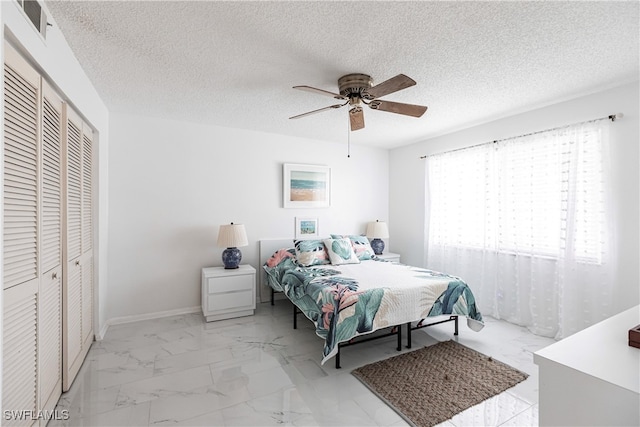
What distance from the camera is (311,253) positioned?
3.70 metres

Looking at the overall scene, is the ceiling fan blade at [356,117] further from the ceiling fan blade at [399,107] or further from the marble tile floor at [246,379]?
the marble tile floor at [246,379]

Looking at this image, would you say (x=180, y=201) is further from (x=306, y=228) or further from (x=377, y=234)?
(x=377, y=234)

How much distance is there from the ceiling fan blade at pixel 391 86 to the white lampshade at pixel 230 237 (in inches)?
88.2

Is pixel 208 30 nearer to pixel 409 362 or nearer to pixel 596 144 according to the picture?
pixel 409 362

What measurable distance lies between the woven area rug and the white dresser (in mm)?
1204

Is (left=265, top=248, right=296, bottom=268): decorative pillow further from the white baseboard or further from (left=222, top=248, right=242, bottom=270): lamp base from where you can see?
the white baseboard

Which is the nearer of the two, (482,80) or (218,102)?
(482,80)

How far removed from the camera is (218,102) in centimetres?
308

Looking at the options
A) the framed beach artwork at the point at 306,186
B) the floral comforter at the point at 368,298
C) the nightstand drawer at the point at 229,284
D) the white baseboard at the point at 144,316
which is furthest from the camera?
the framed beach artwork at the point at 306,186

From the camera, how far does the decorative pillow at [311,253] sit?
3627 mm

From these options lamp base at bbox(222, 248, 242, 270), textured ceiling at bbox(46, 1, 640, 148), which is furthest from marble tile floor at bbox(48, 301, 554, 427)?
textured ceiling at bbox(46, 1, 640, 148)

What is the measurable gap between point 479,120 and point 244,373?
377cm

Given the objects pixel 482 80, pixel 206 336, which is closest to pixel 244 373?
pixel 206 336

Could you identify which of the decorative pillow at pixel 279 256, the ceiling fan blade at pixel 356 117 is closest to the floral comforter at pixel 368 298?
the decorative pillow at pixel 279 256
